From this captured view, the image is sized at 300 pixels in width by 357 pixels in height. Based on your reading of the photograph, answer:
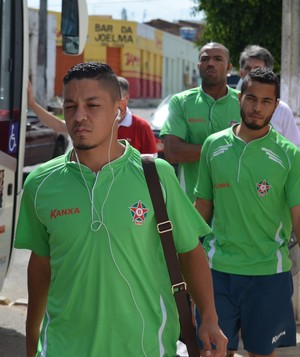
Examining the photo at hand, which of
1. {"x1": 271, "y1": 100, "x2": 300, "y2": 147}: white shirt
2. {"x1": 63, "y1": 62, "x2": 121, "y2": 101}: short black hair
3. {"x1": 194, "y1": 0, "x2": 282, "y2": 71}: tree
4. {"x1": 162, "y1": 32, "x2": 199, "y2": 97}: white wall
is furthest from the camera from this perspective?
{"x1": 162, "y1": 32, "x2": 199, "y2": 97}: white wall

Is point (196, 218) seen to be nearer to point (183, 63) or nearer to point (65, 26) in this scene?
point (65, 26)

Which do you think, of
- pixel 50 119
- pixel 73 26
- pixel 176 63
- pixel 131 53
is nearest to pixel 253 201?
pixel 50 119

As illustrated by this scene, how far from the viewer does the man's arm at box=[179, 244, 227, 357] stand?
3439mm

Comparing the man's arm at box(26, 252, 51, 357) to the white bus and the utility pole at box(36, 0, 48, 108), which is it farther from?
the utility pole at box(36, 0, 48, 108)

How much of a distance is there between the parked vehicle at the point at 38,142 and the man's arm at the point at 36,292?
43.1 ft

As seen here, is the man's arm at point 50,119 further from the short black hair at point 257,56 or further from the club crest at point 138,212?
the club crest at point 138,212

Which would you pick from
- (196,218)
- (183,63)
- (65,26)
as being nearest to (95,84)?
(196,218)

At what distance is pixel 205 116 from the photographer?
20.6 ft

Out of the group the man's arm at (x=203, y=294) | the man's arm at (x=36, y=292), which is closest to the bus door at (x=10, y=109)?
the man's arm at (x=36, y=292)

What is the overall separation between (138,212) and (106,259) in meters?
0.21

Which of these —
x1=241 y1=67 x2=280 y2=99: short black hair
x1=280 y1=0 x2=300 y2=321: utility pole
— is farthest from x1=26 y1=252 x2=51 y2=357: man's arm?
x1=280 y1=0 x2=300 y2=321: utility pole

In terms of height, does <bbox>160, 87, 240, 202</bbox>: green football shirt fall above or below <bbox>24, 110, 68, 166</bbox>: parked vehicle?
above

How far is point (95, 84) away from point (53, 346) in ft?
3.20

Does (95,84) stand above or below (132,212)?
above
